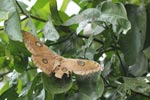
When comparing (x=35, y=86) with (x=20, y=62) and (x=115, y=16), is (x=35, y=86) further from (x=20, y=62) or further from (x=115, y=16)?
(x=115, y=16)

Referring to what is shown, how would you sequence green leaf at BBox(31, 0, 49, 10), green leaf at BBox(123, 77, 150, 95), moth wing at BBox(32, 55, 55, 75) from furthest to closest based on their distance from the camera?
green leaf at BBox(31, 0, 49, 10) < green leaf at BBox(123, 77, 150, 95) < moth wing at BBox(32, 55, 55, 75)

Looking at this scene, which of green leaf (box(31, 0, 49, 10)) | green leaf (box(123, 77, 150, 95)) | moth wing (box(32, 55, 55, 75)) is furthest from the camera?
green leaf (box(31, 0, 49, 10))

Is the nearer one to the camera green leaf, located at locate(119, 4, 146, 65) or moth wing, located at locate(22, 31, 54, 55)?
moth wing, located at locate(22, 31, 54, 55)

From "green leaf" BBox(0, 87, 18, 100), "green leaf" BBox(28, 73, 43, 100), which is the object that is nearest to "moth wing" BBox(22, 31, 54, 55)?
"green leaf" BBox(28, 73, 43, 100)

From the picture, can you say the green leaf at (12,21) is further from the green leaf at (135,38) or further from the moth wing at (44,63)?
the green leaf at (135,38)

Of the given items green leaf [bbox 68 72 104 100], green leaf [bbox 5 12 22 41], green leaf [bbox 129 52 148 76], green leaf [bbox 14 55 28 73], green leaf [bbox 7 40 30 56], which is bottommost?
green leaf [bbox 129 52 148 76]

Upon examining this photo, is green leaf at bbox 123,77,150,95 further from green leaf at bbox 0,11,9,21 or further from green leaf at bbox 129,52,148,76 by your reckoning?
green leaf at bbox 0,11,9,21

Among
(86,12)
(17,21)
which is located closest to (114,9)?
(86,12)

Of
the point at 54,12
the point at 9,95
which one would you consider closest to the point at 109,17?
the point at 54,12

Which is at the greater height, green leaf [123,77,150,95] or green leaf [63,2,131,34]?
green leaf [63,2,131,34]

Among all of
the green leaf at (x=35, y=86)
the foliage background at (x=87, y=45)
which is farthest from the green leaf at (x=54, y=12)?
the green leaf at (x=35, y=86)
